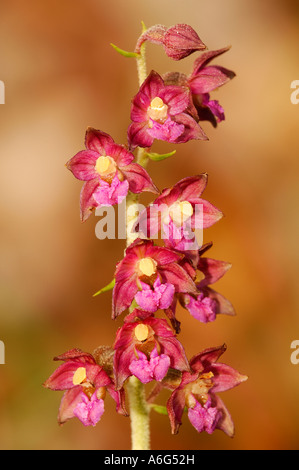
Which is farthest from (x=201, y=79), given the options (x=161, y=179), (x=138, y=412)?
(x=161, y=179)

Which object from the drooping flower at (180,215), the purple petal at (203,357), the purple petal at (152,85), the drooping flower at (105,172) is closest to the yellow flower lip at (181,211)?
the drooping flower at (180,215)

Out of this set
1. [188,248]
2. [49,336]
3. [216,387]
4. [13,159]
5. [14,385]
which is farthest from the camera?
[13,159]

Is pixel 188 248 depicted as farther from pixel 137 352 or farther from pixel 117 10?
pixel 117 10

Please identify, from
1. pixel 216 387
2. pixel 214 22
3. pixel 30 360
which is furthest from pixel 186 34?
pixel 214 22

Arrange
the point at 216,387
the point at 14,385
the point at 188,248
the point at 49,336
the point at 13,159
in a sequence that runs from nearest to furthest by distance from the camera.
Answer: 1. the point at 188,248
2. the point at 216,387
3. the point at 14,385
4. the point at 49,336
5. the point at 13,159

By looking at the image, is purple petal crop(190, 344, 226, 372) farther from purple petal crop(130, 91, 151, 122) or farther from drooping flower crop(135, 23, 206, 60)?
drooping flower crop(135, 23, 206, 60)

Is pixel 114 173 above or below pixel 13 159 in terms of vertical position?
below

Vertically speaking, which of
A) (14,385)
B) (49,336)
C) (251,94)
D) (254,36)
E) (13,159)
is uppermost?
(254,36)
